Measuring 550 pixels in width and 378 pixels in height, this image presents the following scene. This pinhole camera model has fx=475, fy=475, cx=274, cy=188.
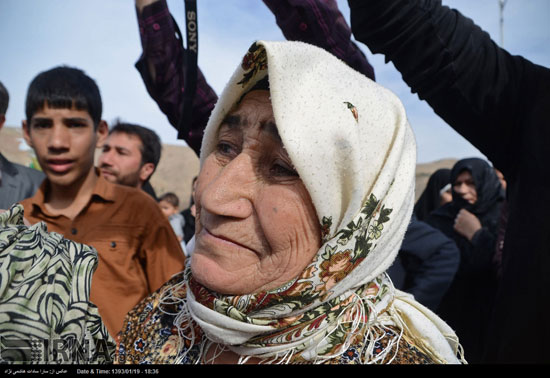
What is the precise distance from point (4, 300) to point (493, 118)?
173 centimetres

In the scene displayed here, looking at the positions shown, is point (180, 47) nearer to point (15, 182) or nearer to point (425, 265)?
point (15, 182)

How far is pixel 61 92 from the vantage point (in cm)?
238

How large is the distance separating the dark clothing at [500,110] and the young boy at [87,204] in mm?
1438

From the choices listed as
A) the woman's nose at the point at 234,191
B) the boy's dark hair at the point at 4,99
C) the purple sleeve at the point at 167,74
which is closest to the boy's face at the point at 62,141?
the boy's dark hair at the point at 4,99

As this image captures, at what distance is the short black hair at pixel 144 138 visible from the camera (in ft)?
14.2

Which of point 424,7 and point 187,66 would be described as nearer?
point 424,7

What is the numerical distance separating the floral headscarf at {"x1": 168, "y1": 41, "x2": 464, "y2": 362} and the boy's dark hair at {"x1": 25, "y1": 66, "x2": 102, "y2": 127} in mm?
1280

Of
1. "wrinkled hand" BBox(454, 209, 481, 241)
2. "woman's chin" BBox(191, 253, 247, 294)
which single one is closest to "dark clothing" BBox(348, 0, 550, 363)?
"woman's chin" BBox(191, 253, 247, 294)

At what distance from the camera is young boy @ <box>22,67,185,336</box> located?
232 cm

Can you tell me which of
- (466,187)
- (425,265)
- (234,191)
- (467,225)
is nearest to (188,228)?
(466,187)

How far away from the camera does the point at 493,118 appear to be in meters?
1.81
